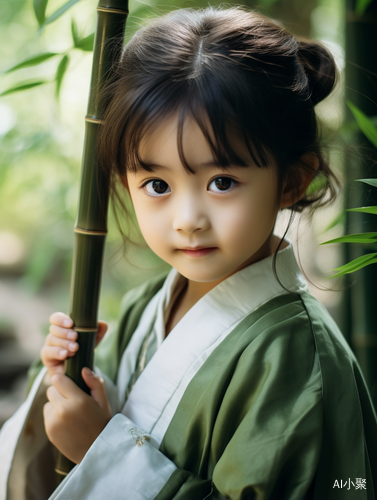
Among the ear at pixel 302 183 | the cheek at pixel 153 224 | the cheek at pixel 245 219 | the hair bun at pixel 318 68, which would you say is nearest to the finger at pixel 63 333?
the cheek at pixel 153 224

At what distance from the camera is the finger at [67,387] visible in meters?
0.81

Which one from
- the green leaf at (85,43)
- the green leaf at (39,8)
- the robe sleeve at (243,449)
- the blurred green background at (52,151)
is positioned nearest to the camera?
the robe sleeve at (243,449)

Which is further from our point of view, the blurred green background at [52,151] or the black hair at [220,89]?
the blurred green background at [52,151]

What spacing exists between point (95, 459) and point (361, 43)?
1.09m

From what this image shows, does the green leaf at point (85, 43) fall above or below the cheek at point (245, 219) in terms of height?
above

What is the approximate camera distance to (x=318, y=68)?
0.84 meters

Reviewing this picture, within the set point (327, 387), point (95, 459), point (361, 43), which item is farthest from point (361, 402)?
point (361, 43)

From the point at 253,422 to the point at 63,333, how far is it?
14.7 inches

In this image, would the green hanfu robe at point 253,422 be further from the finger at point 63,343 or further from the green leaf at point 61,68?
the green leaf at point 61,68

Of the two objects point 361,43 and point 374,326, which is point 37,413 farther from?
point 361,43

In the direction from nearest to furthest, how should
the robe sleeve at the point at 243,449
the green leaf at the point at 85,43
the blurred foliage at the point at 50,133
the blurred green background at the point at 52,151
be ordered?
the robe sleeve at the point at 243,449 < the green leaf at the point at 85,43 < the blurred green background at the point at 52,151 < the blurred foliage at the point at 50,133

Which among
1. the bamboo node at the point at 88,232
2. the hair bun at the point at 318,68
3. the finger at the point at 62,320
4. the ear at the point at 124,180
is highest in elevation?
the hair bun at the point at 318,68

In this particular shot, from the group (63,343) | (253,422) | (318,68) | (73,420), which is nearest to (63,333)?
(63,343)

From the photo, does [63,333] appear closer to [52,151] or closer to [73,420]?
[73,420]
